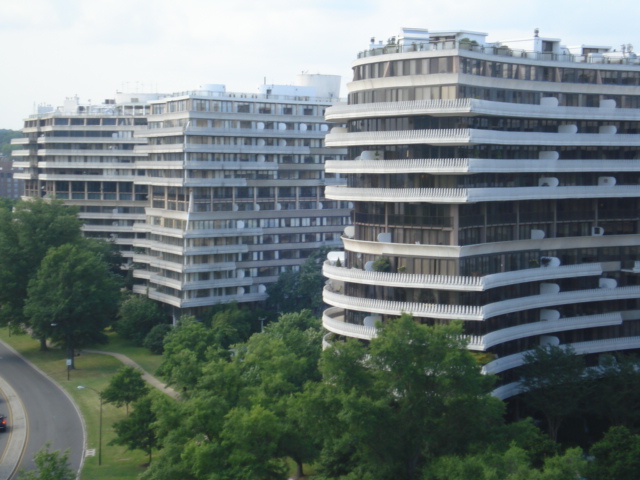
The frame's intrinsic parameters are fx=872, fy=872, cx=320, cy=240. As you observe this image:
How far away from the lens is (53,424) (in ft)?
Result: 299

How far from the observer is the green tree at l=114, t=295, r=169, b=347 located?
125 meters

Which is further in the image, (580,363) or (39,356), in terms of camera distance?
(39,356)

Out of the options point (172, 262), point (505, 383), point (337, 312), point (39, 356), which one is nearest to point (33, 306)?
point (39, 356)

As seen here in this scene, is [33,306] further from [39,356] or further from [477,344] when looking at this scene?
[477,344]

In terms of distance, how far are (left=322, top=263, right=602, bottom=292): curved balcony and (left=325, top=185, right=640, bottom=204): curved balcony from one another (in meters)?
6.57

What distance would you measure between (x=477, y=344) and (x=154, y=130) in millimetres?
70089

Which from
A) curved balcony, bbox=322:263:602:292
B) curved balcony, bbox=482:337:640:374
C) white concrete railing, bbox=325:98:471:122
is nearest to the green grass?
curved balcony, bbox=322:263:602:292

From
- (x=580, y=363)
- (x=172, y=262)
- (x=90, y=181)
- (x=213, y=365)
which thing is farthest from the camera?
(x=90, y=181)

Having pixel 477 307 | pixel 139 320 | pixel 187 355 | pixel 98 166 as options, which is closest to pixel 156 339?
pixel 139 320

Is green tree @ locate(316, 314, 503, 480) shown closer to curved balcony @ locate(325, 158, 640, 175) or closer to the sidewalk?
curved balcony @ locate(325, 158, 640, 175)

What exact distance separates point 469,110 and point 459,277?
14092 mm

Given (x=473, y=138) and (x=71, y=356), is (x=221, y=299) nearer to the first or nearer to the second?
(x=71, y=356)

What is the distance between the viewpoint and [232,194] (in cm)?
12650

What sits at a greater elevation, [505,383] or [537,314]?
[537,314]
